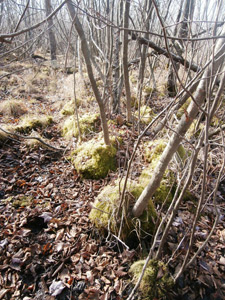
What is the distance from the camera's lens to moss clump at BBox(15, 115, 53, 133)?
13.3ft

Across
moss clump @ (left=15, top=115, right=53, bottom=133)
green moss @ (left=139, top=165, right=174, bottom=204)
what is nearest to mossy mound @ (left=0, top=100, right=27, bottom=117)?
moss clump @ (left=15, top=115, right=53, bottom=133)

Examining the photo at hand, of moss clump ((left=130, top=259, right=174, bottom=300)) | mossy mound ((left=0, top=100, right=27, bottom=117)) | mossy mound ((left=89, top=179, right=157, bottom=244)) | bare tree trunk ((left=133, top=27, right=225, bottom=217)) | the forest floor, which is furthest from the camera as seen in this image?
mossy mound ((left=0, top=100, right=27, bottom=117))

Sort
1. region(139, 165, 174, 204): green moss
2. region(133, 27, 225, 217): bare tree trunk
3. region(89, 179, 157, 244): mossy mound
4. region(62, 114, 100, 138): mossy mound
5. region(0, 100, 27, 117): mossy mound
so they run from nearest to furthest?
region(133, 27, 225, 217): bare tree trunk, region(89, 179, 157, 244): mossy mound, region(139, 165, 174, 204): green moss, region(62, 114, 100, 138): mossy mound, region(0, 100, 27, 117): mossy mound

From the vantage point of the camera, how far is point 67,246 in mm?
2055

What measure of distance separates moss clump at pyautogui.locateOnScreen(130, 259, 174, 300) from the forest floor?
8cm

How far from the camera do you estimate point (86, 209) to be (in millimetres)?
2457

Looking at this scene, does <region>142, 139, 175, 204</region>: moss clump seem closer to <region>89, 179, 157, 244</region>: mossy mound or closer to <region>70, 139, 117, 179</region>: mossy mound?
<region>89, 179, 157, 244</region>: mossy mound

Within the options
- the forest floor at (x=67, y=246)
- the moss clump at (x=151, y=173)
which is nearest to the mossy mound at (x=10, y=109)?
the forest floor at (x=67, y=246)

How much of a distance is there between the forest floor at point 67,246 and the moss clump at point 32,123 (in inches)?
43.0

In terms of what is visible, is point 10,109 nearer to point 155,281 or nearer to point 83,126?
point 83,126

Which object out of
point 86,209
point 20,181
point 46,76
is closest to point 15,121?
point 20,181

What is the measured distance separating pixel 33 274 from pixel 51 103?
538 cm

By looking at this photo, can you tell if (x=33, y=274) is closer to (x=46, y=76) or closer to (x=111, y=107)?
(x=111, y=107)

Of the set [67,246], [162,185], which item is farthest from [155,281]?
[162,185]
